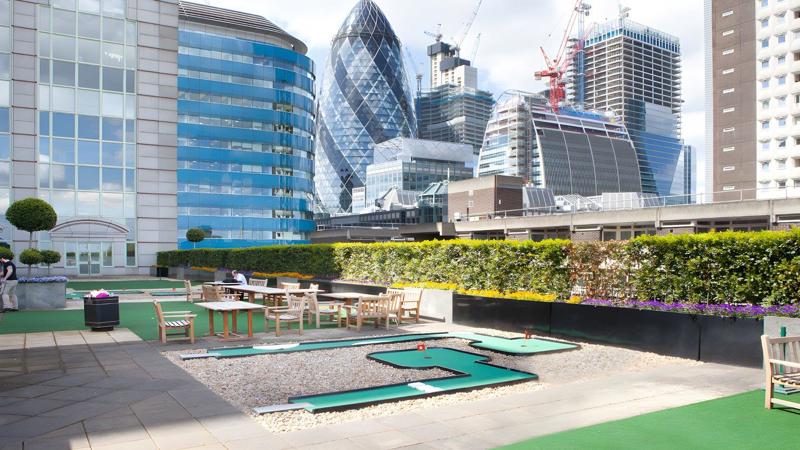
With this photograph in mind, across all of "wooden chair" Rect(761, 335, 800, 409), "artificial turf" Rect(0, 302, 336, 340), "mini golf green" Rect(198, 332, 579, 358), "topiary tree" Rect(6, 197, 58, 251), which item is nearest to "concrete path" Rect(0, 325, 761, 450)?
"wooden chair" Rect(761, 335, 800, 409)

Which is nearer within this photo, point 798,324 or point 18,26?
point 798,324

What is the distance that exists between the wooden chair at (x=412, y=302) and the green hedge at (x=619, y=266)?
4.09 feet

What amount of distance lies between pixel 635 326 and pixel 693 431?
233 inches

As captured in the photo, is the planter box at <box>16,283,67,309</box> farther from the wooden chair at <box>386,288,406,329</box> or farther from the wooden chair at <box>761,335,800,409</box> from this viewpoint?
the wooden chair at <box>761,335,800,409</box>

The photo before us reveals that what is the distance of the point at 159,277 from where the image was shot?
152ft

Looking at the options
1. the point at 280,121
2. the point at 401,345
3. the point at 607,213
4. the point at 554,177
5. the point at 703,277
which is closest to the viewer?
the point at 703,277

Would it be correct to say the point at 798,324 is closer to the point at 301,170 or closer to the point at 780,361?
the point at 780,361

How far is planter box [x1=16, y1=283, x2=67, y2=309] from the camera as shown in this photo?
69.6ft

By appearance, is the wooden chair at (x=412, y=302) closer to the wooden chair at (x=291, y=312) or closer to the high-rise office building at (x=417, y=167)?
the wooden chair at (x=291, y=312)

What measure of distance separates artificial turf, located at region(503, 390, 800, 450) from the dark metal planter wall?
304 cm

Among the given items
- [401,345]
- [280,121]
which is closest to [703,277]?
[401,345]

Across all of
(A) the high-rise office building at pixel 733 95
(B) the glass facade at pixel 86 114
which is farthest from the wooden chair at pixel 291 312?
(A) the high-rise office building at pixel 733 95

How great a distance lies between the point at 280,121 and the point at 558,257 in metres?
79.4

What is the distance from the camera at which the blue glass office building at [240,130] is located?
8588cm
